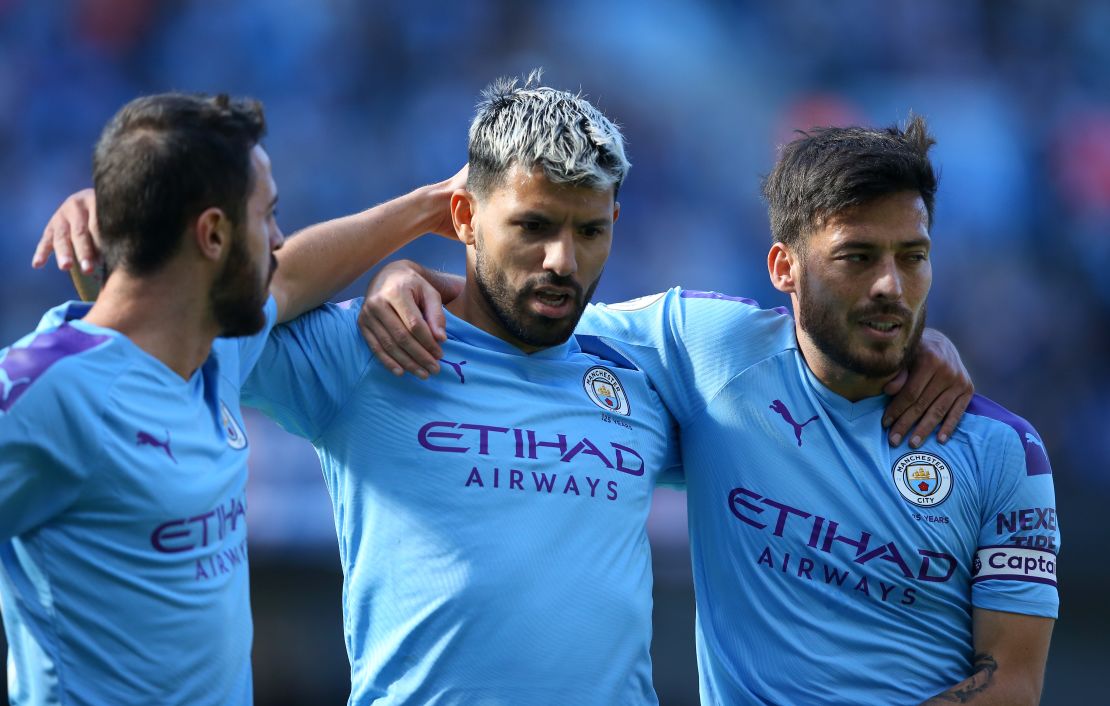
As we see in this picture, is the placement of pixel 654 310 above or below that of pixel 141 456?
above

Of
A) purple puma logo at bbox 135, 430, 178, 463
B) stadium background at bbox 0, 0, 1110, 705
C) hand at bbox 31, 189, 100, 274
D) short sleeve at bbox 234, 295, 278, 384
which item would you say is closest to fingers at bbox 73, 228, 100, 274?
hand at bbox 31, 189, 100, 274

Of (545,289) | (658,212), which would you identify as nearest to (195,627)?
(545,289)

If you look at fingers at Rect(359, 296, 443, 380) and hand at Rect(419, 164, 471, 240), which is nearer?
fingers at Rect(359, 296, 443, 380)

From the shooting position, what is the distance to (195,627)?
3.01 m

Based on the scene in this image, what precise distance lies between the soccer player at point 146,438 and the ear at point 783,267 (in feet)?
5.58

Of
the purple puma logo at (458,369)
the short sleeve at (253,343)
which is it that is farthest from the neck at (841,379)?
the short sleeve at (253,343)

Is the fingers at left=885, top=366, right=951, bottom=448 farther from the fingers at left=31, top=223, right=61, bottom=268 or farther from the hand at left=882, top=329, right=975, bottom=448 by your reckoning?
the fingers at left=31, top=223, right=61, bottom=268

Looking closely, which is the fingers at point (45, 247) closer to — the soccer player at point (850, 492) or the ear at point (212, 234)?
the ear at point (212, 234)

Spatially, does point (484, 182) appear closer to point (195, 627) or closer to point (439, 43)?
point (195, 627)

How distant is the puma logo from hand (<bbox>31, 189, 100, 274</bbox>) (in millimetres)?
503

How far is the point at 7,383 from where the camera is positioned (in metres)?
2.74

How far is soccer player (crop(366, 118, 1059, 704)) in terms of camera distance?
3.75m

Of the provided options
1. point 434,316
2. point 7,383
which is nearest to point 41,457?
point 7,383

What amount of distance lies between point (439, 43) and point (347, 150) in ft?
4.72
